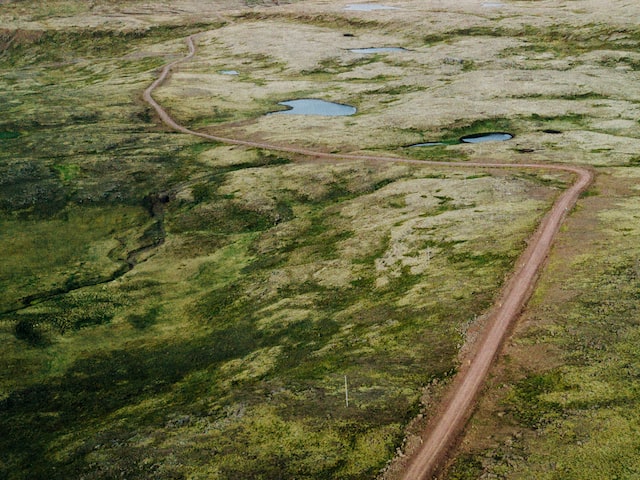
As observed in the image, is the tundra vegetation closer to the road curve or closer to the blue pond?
the road curve

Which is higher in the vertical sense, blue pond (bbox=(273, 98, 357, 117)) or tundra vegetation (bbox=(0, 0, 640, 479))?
blue pond (bbox=(273, 98, 357, 117))

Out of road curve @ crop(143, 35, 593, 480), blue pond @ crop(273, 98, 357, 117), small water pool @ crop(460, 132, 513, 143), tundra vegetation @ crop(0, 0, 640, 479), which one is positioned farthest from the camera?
blue pond @ crop(273, 98, 357, 117)

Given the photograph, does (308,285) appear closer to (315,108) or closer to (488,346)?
(488,346)

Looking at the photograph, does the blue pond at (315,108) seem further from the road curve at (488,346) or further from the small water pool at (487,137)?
the road curve at (488,346)

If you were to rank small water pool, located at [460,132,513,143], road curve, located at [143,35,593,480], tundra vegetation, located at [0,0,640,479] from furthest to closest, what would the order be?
small water pool, located at [460,132,513,143] → tundra vegetation, located at [0,0,640,479] → road curve, located at [143,35,593,480]

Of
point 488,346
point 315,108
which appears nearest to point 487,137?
point 315,108

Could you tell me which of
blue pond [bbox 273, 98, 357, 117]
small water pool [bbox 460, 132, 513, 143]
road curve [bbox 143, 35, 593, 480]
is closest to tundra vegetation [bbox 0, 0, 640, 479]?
road curve [bbox 143, 35, 593, 480]

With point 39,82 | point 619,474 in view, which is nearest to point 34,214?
point 619,474
